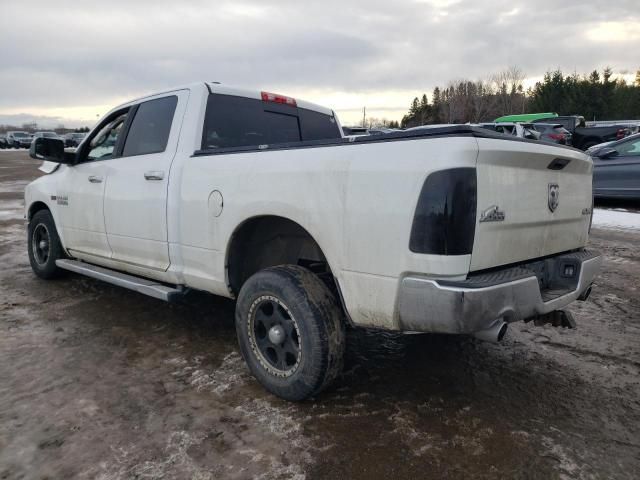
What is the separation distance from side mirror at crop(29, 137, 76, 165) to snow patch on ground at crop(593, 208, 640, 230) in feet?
26.6

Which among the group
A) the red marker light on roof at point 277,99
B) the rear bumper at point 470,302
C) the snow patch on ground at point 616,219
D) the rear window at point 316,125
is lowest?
the snow patch on ground at point 616,219

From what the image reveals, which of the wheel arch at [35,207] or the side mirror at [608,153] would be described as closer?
the wheel arch at [35,207]

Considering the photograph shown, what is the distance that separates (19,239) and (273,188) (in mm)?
6739

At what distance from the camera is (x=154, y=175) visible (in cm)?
379

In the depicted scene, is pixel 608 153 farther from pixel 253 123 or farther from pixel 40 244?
pixel 40 244

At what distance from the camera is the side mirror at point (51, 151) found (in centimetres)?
473

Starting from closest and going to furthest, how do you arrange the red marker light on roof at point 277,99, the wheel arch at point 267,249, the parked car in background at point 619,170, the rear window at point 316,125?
1. the wheel arch at point 267,249
2. the red marker light on roof at point 277,99
3. the rear window at point 316,125
4. the parked car in background at point 619,170

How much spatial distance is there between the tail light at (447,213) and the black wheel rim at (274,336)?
92cm

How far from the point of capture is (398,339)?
13.1 feet

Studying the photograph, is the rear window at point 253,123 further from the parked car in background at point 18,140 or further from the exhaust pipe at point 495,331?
the parked car in background at point 18,140

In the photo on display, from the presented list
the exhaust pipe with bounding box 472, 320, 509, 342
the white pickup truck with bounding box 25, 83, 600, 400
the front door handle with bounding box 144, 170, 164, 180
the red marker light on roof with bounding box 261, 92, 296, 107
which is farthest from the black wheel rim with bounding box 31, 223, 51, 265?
the exhaust pipe with bounding box 472, 320, 509, 342

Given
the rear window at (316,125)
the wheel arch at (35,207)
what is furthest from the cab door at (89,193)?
the rear window at (316,125)

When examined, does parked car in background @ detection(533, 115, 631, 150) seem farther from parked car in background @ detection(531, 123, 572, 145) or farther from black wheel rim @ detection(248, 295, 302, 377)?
black wheel rim @ detection(248, 295, 302, 377)

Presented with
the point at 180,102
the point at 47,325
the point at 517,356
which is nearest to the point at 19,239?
the point at 47,325
